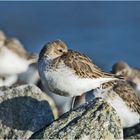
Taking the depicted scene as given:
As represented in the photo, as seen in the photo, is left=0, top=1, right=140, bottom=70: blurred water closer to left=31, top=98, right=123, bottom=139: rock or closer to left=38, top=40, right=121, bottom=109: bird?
left=38, top=40, right=121, bottom=109: bird

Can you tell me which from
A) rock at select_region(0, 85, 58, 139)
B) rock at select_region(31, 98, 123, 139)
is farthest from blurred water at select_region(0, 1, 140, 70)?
rock at select_region(31, 98, 123, 139)

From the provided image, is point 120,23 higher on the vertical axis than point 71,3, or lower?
lower

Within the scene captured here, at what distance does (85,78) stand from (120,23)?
1711cm

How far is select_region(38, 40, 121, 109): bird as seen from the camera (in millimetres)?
8844

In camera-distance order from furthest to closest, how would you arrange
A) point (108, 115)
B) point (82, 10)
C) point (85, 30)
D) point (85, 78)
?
point (82, 10), point (85, 30), point (85, 78), point (108, 115)

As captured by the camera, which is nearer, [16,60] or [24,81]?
[24,81]

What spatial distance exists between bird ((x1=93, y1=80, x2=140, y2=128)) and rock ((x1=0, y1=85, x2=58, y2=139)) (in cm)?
96

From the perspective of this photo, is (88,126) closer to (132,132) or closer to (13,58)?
(132,132)

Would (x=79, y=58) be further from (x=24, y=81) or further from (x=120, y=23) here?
(x=120, y=23)

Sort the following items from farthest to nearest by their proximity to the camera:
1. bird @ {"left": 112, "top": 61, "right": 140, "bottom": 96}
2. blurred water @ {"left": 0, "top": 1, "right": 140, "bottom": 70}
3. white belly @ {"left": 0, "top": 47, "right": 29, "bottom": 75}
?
blurred water @ {"left": 0, "top": 1, "right": 140, "bottom": 70} < white belly @ {"left": 0, "top": 47, "right": 29, "bottom": 75} < bird @ {"left": 112, "top": 61, "right": 140, "bottom": 96}

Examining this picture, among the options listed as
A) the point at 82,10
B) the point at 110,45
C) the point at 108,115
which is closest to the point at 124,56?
the point at 110,45

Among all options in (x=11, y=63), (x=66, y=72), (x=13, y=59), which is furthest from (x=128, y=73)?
(x=66, y=72)

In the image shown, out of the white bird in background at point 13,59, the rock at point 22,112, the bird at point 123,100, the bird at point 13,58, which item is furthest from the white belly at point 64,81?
the bird at point 13,58

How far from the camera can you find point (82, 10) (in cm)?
2892
